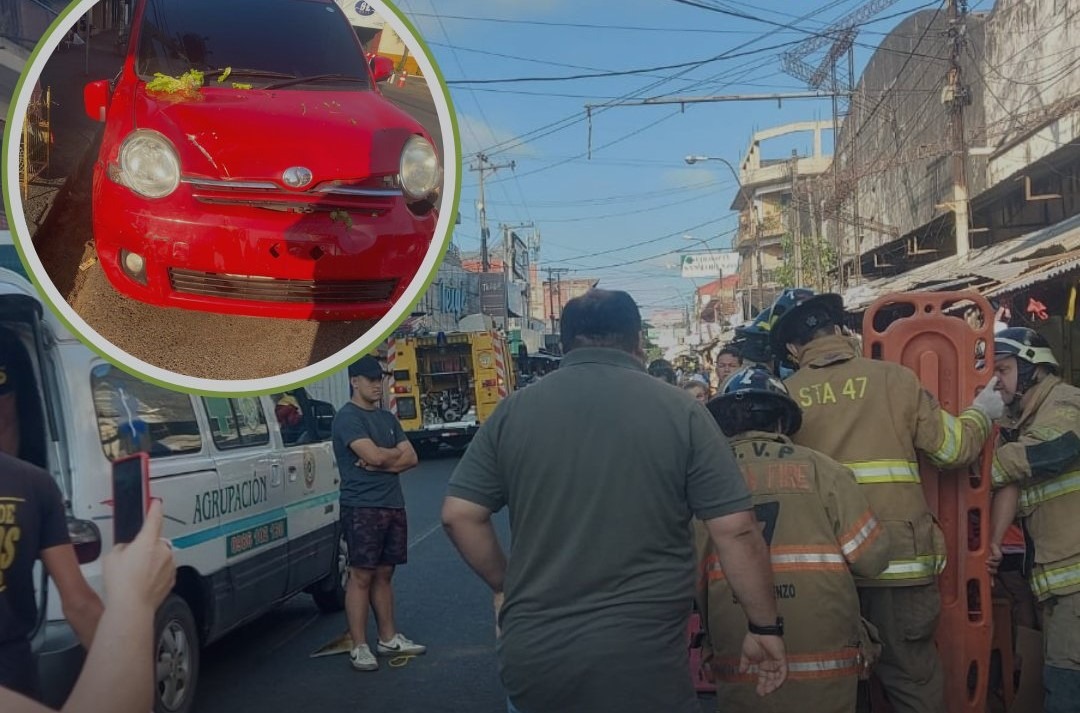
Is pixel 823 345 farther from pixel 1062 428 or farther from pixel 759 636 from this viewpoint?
pixel 759 636

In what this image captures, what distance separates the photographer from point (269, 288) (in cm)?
132

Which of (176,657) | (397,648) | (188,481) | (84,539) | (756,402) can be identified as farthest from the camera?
(397,648)

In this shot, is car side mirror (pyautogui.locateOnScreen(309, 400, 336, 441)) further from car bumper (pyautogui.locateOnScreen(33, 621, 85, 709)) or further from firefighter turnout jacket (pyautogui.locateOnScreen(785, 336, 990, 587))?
car bumper (pyautogui.locateOnScreen(33, 621, 85, 709))

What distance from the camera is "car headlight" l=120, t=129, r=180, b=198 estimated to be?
127cm

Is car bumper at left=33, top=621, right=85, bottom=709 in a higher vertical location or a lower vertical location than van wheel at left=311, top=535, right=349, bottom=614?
higher

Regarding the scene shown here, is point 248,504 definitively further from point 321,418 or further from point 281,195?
point 281,195

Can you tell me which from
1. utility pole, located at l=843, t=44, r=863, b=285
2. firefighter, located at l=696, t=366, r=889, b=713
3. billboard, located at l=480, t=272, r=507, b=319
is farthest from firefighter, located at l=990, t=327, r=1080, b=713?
billboard, located at l=480, t=272, r=507, b=319

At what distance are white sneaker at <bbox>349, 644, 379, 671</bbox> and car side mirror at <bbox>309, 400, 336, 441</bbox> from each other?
1725 mm

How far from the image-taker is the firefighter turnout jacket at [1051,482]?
4070mm

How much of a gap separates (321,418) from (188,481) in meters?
2.77

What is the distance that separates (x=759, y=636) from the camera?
9.80 feet

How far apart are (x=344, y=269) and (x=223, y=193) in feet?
0.57

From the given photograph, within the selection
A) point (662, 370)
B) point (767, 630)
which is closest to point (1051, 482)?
point (767, 630)

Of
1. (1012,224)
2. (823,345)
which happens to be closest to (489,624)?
(823,345)
